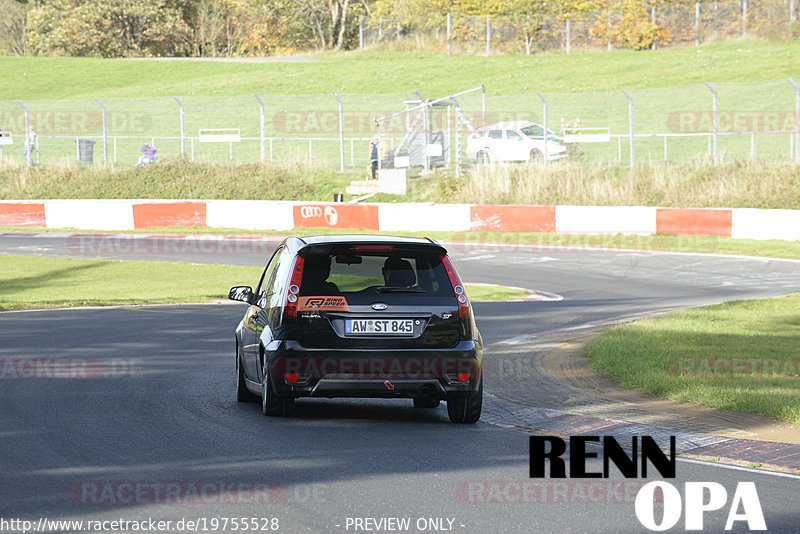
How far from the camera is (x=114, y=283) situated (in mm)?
23281

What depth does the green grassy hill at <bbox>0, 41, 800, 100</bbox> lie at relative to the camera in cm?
5772

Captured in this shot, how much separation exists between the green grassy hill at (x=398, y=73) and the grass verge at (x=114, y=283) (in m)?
34.4

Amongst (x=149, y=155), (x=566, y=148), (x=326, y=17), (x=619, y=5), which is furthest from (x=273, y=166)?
(x=326, y=17)

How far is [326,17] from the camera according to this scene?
298ft

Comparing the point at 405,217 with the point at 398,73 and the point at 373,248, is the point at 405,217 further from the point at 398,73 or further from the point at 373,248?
the point at 398,73

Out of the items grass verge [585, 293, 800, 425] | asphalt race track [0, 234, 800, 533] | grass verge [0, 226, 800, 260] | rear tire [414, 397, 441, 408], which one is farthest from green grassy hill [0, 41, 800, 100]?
rear tire [414, 397, 441, 408]

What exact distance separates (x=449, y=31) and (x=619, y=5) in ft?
35.7

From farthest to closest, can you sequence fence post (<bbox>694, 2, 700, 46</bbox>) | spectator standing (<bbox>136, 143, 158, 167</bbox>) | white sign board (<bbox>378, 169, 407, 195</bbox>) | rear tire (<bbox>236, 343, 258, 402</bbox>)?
fence post (<bbox>694, 2, 700, 46</bbox>)
spectator standing (<bbox>136, 143, 158, 167</bbox>)
white sign board (<bbox>378, 169, 407, 195</bbox>)
rear tire (<bbox>236, 343, 258, 402</bbox>)

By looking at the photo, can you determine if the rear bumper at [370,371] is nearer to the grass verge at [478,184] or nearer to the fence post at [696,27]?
the grass verge at [478,184]

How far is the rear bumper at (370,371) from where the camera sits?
9.02 m

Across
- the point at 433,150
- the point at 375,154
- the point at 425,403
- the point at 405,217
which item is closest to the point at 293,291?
the point at 425,403

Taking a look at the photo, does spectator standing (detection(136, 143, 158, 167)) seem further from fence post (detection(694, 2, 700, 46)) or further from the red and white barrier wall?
fence post (detection(694, 2, 700, 46))

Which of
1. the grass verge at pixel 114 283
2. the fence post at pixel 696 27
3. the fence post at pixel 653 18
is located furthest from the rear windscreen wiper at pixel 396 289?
the fence post at pixel 653 18

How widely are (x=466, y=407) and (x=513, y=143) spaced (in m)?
30.3
